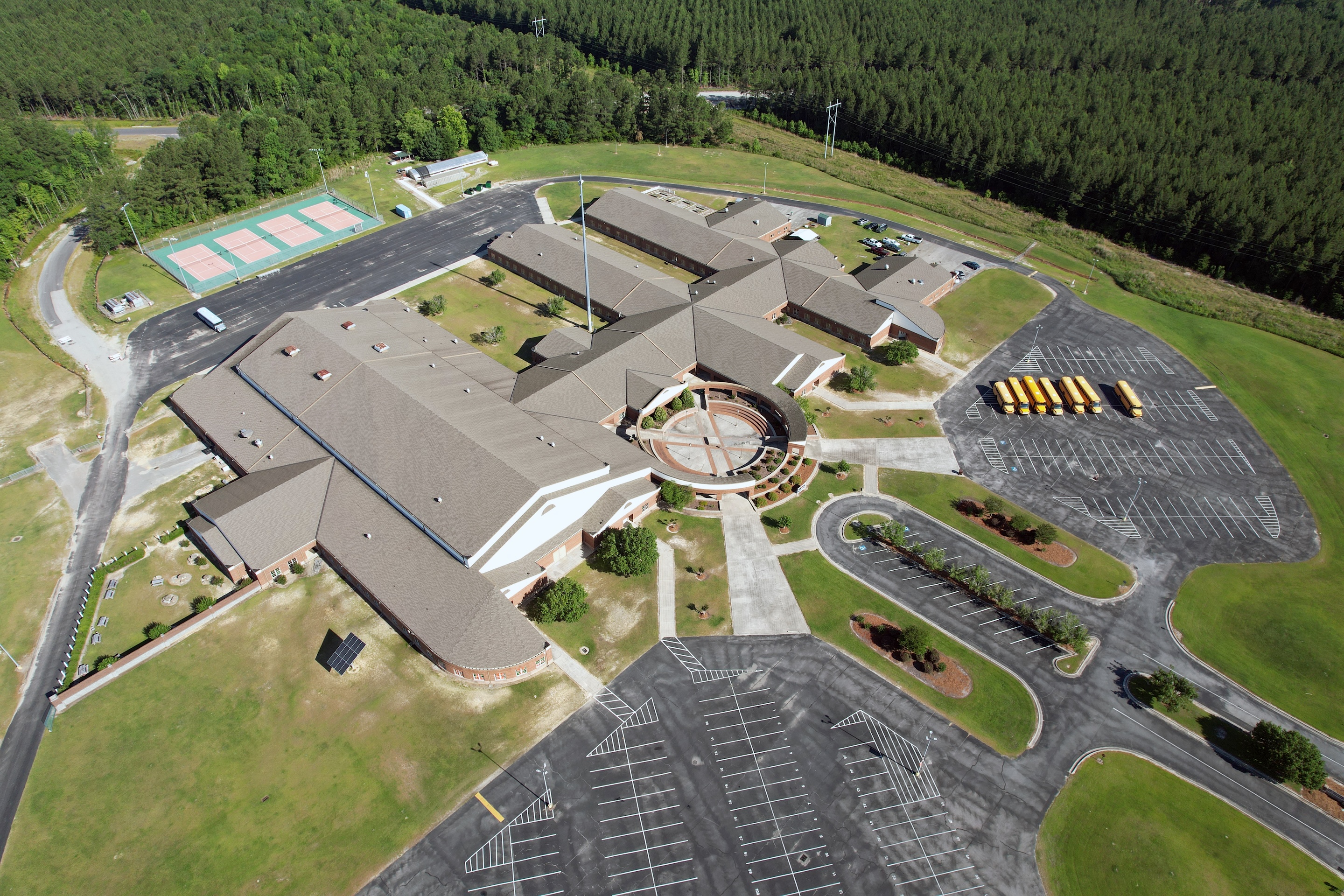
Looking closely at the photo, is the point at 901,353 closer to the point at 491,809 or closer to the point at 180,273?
the point at 491,809

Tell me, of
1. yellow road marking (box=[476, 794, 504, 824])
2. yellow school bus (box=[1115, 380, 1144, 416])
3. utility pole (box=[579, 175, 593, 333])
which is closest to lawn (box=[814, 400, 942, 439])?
yellow school bus (box=[1115, 380, 1144, 416])

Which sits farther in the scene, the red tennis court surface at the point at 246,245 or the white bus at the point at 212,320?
the red tennis court surface at the point at 246,245

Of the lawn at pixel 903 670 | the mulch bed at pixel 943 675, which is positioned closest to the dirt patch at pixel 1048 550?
the lawn at pixel 903 670

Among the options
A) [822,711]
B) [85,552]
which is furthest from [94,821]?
[822,711]

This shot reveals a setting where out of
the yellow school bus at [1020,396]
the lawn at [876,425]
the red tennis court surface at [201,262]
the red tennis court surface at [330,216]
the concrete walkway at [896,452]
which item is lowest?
the concrete walkway at [896,452]

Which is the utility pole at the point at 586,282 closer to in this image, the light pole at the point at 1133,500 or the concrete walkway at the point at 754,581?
the concrete walkway at the point at 754,581

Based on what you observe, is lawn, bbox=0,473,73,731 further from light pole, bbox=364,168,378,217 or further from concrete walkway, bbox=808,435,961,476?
concrete walkway, bbox=808,435,961,476
